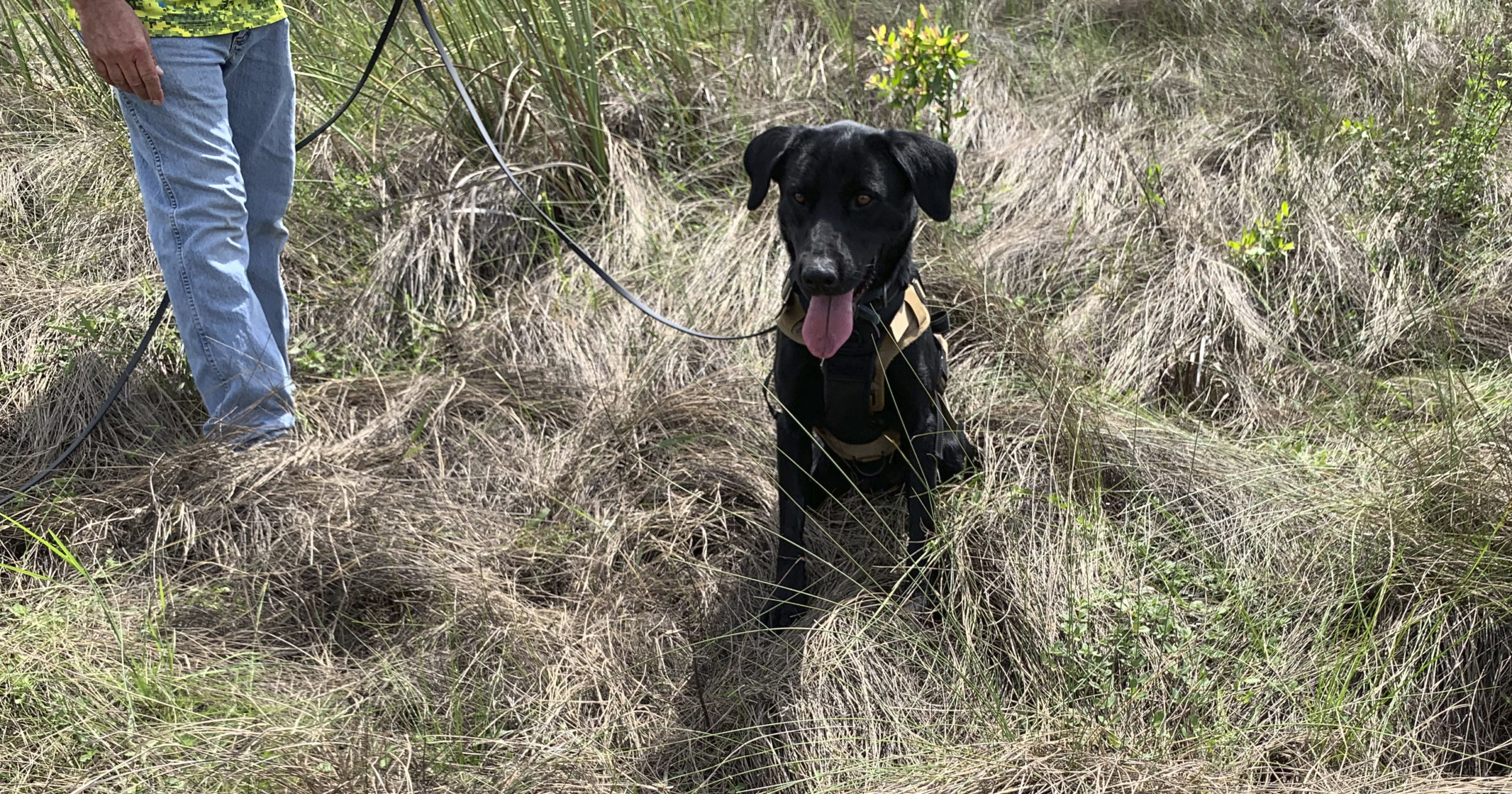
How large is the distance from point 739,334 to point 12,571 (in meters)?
1.90

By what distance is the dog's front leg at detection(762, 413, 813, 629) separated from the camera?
2350 millimetres

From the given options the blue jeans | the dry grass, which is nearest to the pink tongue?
the dry grass

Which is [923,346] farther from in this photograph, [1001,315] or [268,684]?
[268,684]

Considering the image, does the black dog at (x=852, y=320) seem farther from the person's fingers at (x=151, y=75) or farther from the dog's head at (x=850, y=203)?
the person's fingers at (x=151, y=75)

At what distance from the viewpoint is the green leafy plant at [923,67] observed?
10.7 ft

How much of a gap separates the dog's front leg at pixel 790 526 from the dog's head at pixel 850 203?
276mm

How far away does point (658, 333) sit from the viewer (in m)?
3.21

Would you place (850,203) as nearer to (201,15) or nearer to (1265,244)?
(201,15)

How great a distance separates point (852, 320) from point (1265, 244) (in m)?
1.68

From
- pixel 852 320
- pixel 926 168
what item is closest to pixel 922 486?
pixel 852 320

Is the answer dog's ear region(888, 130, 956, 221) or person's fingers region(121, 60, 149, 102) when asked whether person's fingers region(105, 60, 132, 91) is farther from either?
dog's ear region(888, 130, 956, 221)

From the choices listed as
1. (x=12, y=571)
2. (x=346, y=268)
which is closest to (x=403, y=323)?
(x=346, y=268)

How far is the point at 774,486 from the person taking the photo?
2.70 metres

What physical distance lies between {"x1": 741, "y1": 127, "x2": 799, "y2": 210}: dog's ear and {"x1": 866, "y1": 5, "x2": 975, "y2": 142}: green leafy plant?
1.15 metres
